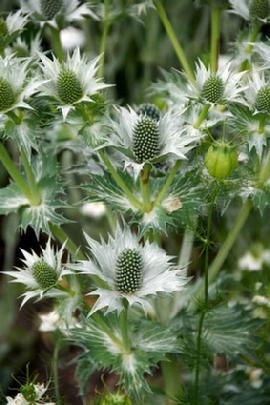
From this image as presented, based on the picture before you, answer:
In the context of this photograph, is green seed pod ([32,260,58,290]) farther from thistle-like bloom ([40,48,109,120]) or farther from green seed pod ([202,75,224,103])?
green seed pod ([202,75,224,103])

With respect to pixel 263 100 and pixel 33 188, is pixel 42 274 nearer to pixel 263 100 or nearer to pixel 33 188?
pixel 33 188

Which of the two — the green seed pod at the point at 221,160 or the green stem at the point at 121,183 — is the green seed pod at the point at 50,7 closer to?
the green stem at the point at 121,183

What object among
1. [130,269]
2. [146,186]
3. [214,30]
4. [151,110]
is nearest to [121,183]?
[146,186]

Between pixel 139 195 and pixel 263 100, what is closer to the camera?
pixel 263 100

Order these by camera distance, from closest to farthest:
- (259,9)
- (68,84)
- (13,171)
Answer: (68,84) → (13,171) → (259,9)

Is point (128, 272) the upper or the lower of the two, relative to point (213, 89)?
lower

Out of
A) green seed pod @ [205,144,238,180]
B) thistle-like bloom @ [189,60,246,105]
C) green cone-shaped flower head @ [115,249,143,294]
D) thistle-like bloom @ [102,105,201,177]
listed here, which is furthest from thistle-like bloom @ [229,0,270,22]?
green cone-shaped flower head @ [115,249,143,294]

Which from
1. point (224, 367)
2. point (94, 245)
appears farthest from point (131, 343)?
point (224, 367)

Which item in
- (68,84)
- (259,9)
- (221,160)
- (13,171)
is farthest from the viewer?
(259,9)
